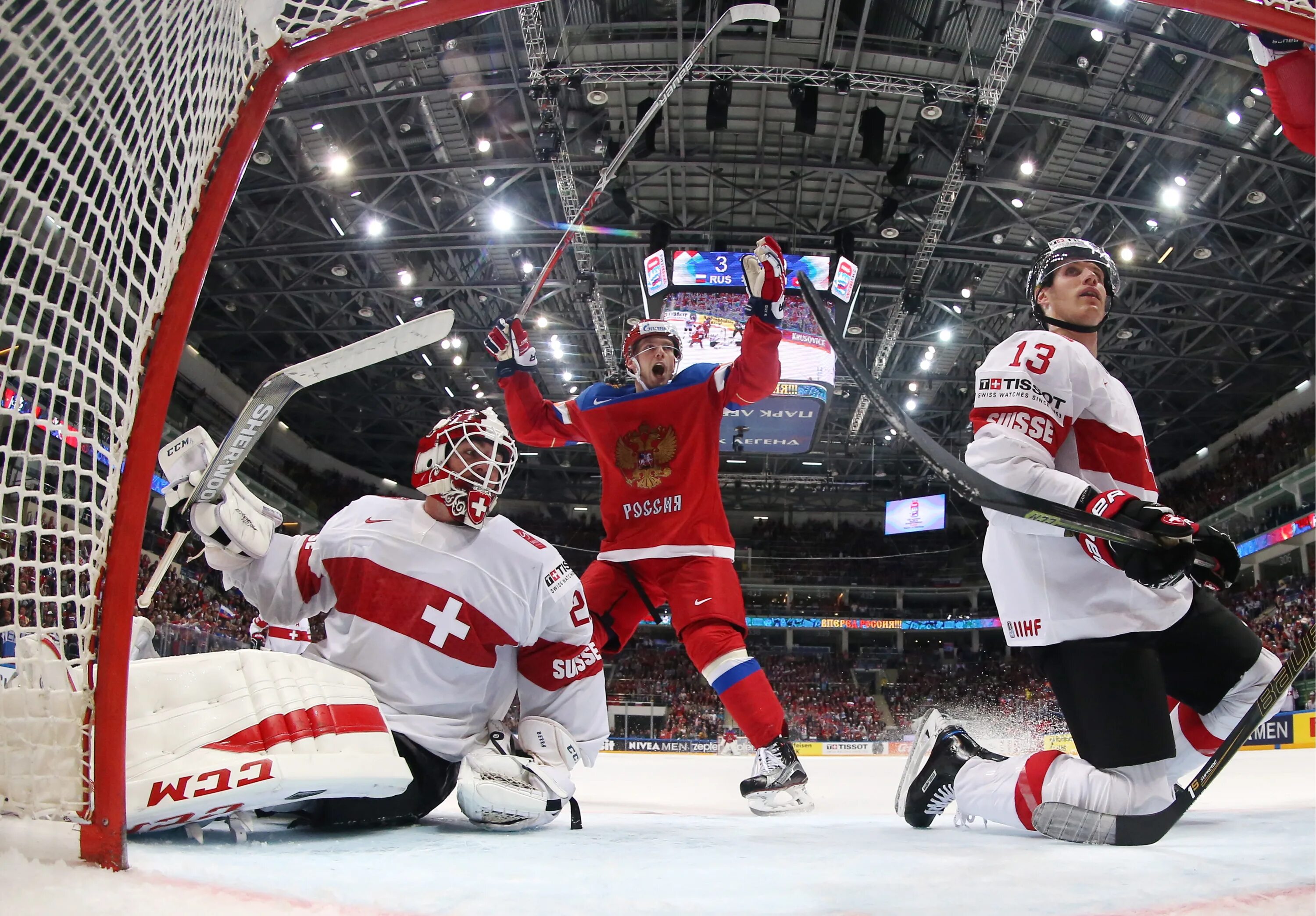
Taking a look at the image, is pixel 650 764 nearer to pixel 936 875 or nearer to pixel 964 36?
pixel 936 875

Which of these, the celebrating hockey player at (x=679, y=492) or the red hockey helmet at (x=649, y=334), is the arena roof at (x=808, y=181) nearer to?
the red hockey helmet at (x=649, y=334)

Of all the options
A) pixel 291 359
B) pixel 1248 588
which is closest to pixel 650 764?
pixel 291 359

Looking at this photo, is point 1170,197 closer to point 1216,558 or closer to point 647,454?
point 647,454

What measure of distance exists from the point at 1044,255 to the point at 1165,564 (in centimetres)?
100

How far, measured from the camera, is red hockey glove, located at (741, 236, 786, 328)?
2.68 meters

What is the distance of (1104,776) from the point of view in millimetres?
1715

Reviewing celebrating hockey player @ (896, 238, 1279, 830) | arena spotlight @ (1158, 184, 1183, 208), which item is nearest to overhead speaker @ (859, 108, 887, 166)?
arena spotlight @ (1158, 184, 1183, 208)

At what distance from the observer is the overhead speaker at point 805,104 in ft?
30.3

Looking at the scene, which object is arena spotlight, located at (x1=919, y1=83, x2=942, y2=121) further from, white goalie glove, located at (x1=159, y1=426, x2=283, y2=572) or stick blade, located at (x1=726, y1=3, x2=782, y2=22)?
white goalie glove, located at (x1=159, y1=426, x2=283, y2=572)

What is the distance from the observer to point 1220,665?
192cm

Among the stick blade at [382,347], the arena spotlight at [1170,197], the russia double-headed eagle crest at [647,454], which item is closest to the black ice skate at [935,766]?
the russia double-headed eagle crest at [647,454]

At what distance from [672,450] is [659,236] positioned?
9074 mm

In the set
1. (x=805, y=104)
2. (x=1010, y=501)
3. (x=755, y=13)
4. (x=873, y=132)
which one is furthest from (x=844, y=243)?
(x=1010, y=501)

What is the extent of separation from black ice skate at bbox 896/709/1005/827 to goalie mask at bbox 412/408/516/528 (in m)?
1.16
